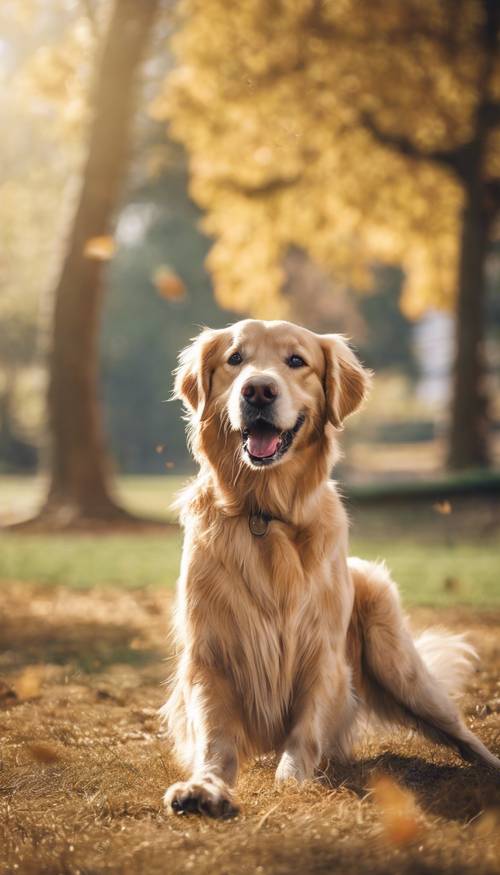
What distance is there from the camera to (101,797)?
277cm

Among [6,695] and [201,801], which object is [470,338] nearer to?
[6,695]

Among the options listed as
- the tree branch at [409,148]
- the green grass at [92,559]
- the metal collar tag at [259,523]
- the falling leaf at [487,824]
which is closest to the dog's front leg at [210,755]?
the metal collar tag at [259,523]

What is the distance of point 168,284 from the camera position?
3262 cm

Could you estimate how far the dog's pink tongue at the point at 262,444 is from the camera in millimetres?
3313

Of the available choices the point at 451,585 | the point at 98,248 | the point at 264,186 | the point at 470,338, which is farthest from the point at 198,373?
the point at 264,186

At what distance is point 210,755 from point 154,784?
217mm

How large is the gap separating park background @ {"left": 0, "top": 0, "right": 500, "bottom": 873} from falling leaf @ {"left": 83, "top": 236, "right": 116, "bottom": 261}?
38 mm

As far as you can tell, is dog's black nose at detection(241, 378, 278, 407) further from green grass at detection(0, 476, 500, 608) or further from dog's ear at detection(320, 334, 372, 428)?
green grass at detection(0, 476, 500, 608)

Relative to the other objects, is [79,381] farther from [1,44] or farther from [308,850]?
[308,850]

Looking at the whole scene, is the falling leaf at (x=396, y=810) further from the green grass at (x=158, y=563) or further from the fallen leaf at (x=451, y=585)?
the fallen leaf at (x=451, y=585)

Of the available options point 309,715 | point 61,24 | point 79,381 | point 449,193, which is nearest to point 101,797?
point 309,715

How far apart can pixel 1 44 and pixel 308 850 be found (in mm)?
18652

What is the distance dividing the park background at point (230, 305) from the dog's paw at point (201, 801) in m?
0.07

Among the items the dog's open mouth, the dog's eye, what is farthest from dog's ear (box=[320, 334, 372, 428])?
the dog's open mouth
